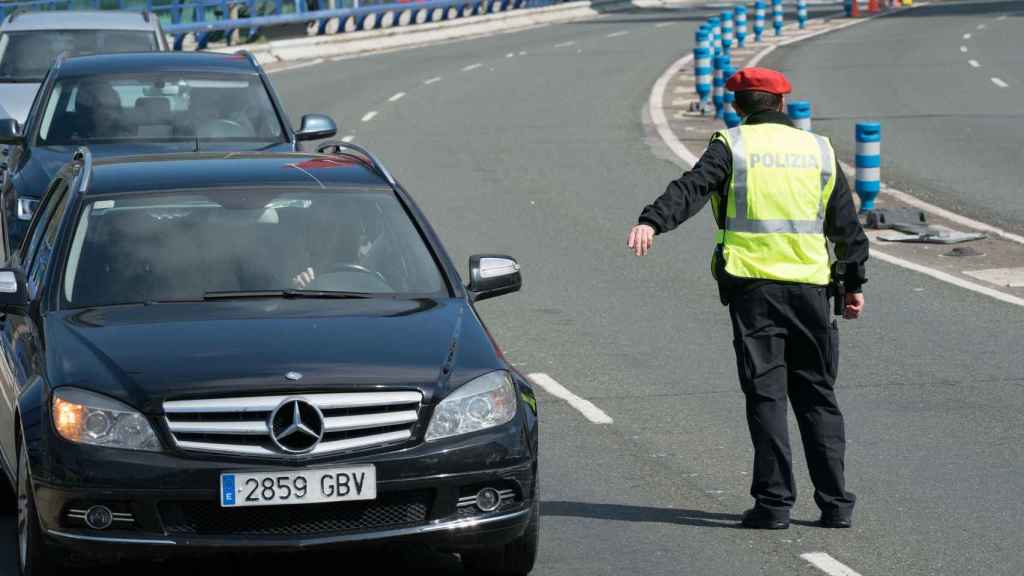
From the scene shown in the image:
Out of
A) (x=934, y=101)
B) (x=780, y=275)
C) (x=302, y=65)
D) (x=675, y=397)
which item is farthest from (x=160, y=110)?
(x=302, y=65)

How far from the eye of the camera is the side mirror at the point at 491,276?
7.21 m

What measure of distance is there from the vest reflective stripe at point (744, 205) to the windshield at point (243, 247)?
3.80 feet

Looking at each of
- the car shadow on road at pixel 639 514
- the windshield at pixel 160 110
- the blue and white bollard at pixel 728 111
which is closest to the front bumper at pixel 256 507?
the car shadow on road at pixel 639 514

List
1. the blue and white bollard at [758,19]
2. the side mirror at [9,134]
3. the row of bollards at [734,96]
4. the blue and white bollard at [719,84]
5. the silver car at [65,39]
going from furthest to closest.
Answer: the blue and white bollard at [758,19]
the blue and white bollard at [719,84]
the silver car at [65,39]
the row of bollards at [734,96]
the side mirror at [9,134]

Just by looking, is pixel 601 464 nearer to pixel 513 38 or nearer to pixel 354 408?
pixel 354 408

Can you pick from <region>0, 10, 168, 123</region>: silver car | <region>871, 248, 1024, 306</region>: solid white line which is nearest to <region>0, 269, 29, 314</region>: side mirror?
<region>871, 248, 1024, 306</region>: solid white line

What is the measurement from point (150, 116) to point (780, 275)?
6.72m

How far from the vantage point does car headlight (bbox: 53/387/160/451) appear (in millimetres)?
5859

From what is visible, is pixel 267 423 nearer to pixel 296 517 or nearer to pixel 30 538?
pixel 296 517

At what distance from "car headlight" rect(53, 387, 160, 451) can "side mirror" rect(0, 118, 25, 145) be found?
731cm

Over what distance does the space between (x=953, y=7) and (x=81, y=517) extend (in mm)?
61084

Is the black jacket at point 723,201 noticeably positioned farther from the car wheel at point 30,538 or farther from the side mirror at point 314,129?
the side mirror at point 314,129

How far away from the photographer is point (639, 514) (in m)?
7.43

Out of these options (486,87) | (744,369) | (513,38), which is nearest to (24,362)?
(744,369)
